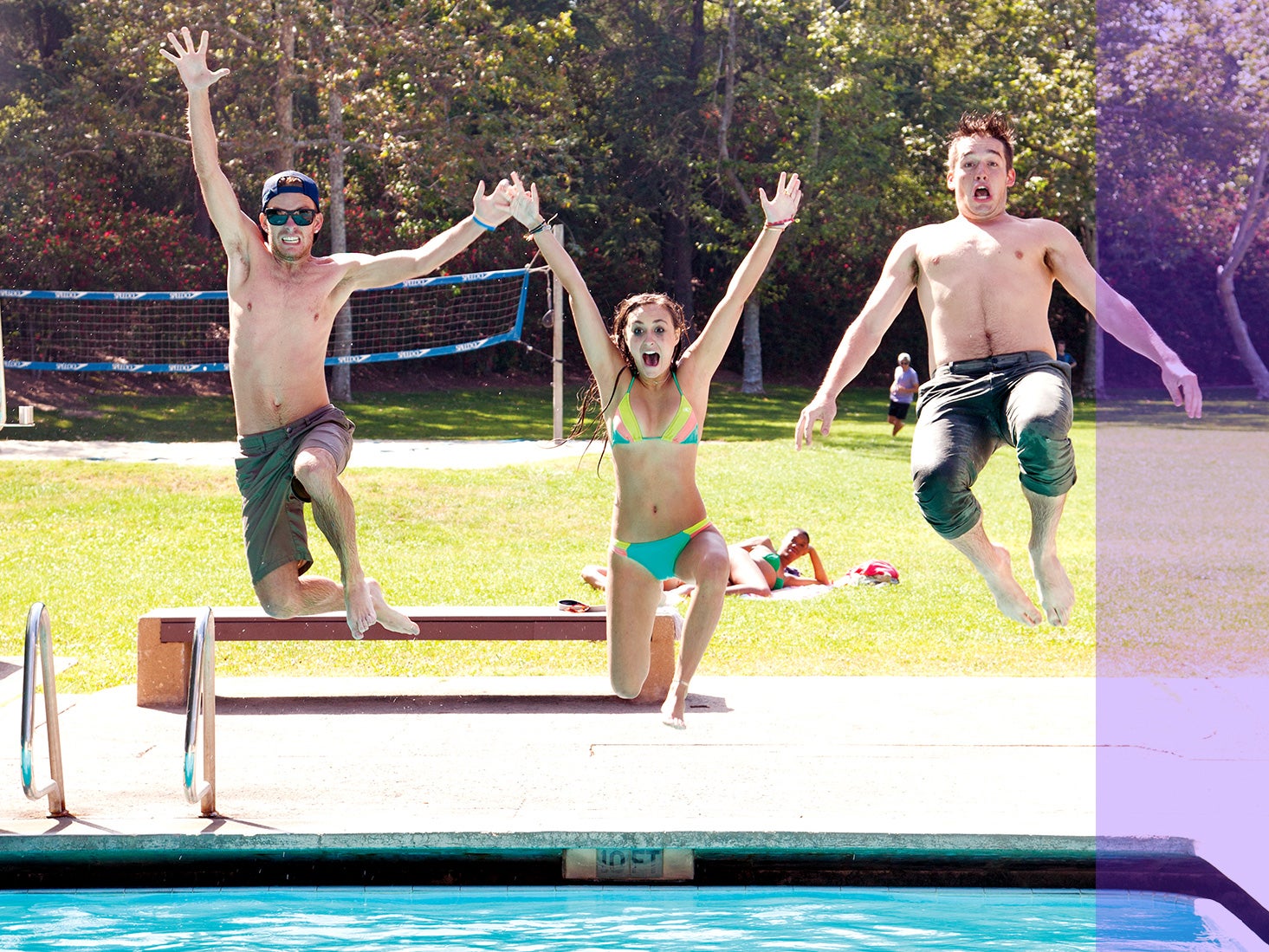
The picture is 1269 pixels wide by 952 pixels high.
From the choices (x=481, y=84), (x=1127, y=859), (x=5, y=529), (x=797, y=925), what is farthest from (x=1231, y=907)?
(x=481, y=84)

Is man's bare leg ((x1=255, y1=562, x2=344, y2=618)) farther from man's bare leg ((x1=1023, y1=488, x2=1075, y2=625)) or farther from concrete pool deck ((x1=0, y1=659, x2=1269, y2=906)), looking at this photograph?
man's bare leg ((x1=1023, y1=488, x2=1075, y2=625))

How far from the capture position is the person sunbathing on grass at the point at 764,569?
15.0 m

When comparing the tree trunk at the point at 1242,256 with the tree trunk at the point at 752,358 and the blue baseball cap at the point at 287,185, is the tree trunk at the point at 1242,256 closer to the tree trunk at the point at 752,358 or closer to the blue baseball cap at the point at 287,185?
the tree trunk at the point at 752,358

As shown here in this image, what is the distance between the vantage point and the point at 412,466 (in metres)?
20.6

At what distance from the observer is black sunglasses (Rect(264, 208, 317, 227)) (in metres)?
6.63

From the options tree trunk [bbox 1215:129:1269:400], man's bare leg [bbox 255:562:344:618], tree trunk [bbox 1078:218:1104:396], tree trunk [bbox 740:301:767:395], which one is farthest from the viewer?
tree trunk [bbox 1215:129:1269:400]

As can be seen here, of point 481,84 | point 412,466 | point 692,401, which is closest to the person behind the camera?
point 692,401

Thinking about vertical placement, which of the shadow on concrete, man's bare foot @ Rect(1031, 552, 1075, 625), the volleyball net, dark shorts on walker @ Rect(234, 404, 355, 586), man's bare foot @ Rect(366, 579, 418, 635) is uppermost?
the volleyball net

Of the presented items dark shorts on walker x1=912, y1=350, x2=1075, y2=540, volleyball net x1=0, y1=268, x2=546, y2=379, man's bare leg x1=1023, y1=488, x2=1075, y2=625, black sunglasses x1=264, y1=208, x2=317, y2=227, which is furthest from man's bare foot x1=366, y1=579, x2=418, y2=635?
volleyball net x1=0, y1=268, x2=546, y2=379

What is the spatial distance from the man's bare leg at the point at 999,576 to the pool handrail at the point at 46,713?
14.0 feet

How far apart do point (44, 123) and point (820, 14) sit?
57.7 feet

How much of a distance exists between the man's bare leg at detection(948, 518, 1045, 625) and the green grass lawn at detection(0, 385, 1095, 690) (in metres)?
5.76

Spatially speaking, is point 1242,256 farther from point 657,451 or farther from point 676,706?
point 676,706

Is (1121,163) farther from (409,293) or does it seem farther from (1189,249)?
(409,293)
